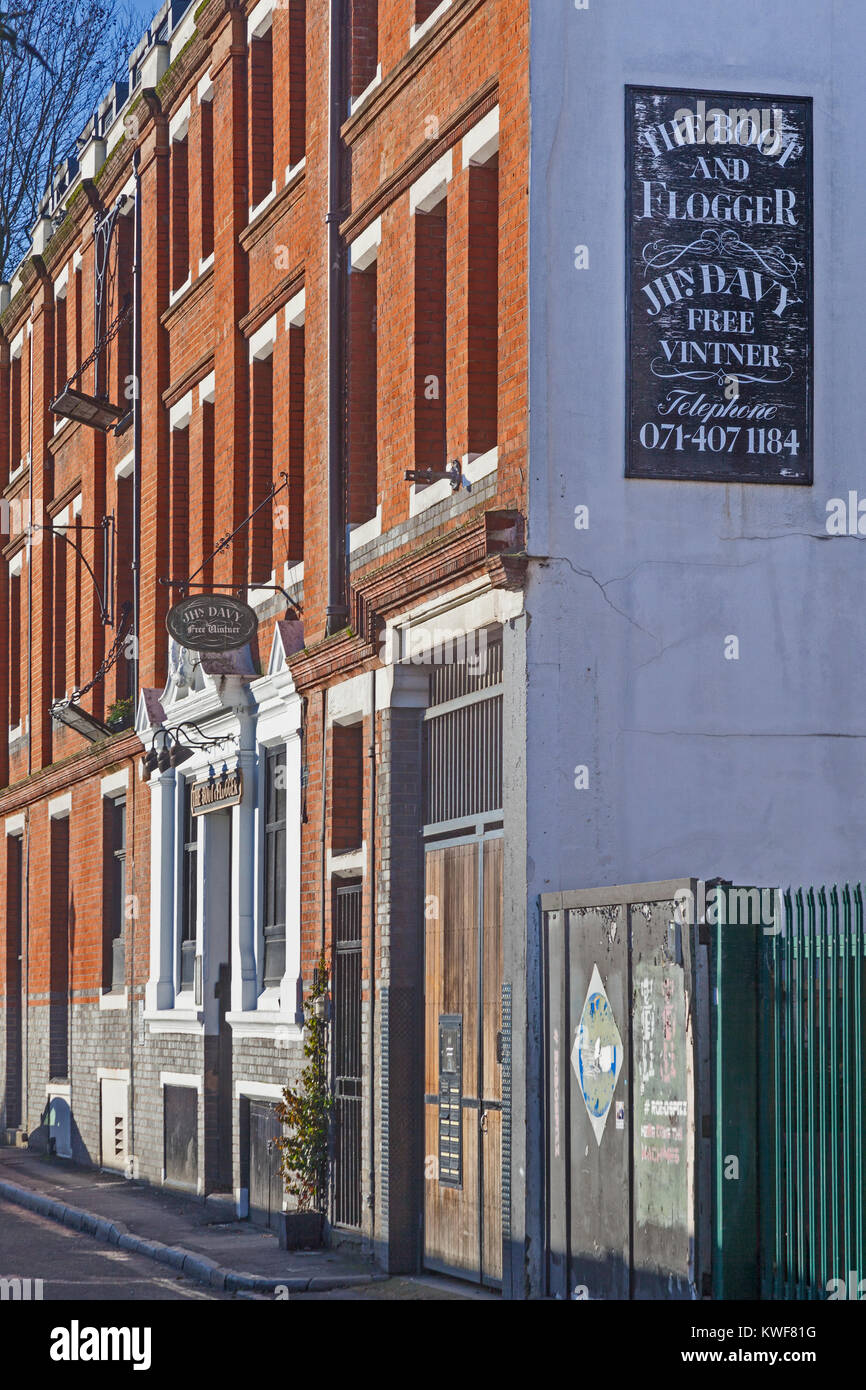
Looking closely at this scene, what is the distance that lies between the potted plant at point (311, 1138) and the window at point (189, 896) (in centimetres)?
465

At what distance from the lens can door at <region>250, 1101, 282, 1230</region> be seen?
1925 centimetres

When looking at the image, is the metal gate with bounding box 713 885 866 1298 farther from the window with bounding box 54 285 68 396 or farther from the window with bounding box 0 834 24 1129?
the window with bounding box 0 834 24 1129

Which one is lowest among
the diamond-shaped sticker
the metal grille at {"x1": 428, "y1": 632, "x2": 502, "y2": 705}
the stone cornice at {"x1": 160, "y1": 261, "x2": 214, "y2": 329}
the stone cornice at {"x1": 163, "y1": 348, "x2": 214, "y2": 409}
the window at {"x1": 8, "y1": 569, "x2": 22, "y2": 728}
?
the diamond-shaped sticker

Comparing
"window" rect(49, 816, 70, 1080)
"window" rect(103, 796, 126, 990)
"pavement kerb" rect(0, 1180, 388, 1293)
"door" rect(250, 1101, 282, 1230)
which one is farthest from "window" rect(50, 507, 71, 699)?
"door" rect(250, 1101, 282, 1230)

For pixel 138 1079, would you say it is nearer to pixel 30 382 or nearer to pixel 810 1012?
pixel 30 382

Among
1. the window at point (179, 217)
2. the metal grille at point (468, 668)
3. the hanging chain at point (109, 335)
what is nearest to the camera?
the metal grille at point (468, 668)

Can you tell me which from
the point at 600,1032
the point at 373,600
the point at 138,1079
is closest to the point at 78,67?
the point at 138,1079

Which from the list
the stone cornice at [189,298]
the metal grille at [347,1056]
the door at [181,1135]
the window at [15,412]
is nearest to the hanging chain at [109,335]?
the stone cornice at [189,298]

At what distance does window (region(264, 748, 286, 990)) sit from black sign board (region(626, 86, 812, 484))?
6702mm

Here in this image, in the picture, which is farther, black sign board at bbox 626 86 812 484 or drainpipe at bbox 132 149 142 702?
drainpipe at bbox 132 149 142 702

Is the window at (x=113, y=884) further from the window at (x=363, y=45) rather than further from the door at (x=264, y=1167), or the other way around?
the window at (x=363, y=45)

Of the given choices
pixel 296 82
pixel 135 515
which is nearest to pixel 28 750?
pixel 135 515

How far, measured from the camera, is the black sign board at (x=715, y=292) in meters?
14.2

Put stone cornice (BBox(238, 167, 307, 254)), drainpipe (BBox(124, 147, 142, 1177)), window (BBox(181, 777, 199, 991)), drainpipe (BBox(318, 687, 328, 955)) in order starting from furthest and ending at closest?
1. drainpipe (BBox(124, 147, 142, 1177))
2. window (BBox(181, 777, 199, 991))
3. stone cornice (BBox(238, 167, 307, 254))
4. drainpipe (BBox(318, 687, 328, 955))
